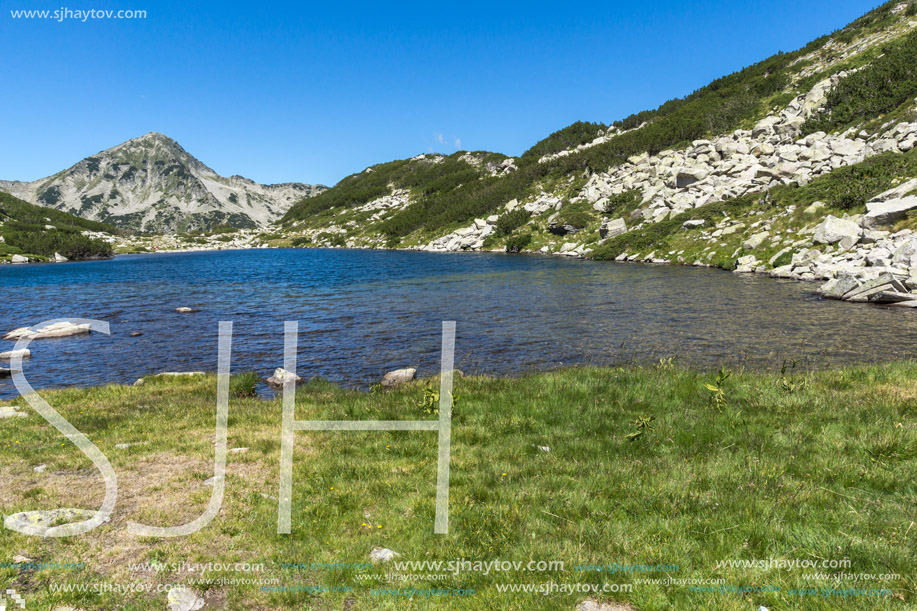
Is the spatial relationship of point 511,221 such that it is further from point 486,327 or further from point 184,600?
point 184,600

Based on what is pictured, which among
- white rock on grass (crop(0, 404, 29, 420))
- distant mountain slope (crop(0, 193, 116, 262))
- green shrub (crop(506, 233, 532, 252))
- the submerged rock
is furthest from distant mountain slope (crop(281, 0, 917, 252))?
distant mountain slope (crop(0, 193, 116, 262))

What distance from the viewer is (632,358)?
1792 cm

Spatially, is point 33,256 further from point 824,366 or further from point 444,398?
point 824,366

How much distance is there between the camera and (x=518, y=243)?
87.4 meters

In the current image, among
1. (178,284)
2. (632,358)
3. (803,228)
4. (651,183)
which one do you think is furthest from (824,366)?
(651,183)

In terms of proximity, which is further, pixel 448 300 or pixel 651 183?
pixel 651 183

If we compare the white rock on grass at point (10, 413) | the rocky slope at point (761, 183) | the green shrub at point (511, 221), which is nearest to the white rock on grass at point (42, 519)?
the white rock on grass at point (10, 413)

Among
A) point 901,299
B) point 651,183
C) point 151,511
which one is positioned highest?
point 651,183

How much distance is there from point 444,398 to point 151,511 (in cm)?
665

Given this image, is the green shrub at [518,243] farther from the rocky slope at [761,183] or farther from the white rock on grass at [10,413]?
the white rock on grass at [10,413]

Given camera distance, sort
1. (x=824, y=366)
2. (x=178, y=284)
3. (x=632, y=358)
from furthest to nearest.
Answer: (x=178, y=284)
(x=632, y=358)
(x=824, y=366)

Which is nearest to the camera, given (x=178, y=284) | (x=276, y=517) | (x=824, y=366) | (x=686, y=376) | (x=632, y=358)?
(x=276, y=517)

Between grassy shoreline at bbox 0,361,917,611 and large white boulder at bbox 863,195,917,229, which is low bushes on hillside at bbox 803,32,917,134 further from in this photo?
grassy shoreline at bbox 0,361,917,611

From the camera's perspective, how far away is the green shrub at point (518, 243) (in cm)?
8723
